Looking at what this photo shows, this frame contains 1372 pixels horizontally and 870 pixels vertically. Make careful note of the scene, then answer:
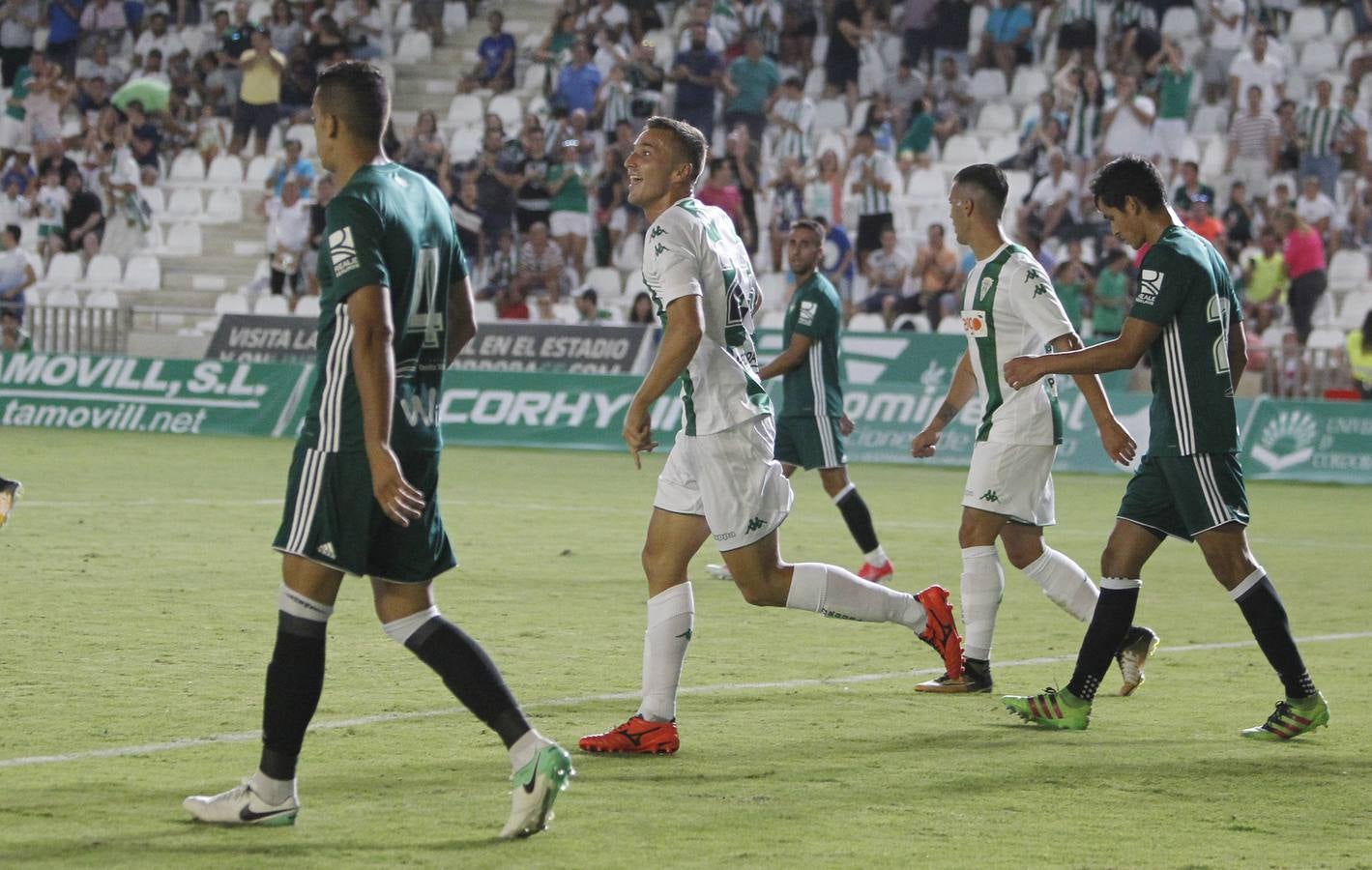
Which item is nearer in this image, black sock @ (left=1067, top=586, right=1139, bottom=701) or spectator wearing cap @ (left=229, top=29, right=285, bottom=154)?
black sock @ (left=1067, top=586, right=1139, bottom=701)

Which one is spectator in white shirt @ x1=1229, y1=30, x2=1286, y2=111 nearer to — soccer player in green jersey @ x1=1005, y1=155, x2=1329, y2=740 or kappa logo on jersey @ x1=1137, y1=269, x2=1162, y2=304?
soccer player in green jersey @ x1=1005, y1=155, x2=1329, y2=740

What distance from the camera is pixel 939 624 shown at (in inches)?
305

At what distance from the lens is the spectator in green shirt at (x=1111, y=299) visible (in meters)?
22.8

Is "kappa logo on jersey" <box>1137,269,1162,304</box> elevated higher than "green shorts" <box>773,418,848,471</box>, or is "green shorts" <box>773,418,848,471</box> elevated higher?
"kappa logo on jersey" <box>1137,269,1162,304</box>

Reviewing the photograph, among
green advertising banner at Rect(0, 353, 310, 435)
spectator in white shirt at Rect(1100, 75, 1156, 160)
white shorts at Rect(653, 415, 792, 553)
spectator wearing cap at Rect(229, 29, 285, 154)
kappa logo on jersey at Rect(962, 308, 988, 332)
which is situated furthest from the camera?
spectator wearing cap at Rect(229, 29, 285, 154)

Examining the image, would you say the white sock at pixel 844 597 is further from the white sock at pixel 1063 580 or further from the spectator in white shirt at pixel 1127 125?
the spectator in white shirt at pixel 1127 125

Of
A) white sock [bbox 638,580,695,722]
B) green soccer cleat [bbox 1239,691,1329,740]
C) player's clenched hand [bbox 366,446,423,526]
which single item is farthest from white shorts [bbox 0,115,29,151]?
player's clenched hand [bbox 366,446,423,526]

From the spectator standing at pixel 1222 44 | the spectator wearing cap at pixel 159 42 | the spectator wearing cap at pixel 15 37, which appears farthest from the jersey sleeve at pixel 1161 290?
the spectator wearing cap at pixel 15 37

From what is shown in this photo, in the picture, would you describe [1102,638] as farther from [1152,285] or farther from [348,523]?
[348,523]

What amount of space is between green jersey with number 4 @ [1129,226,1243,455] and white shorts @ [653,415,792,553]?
145 cm

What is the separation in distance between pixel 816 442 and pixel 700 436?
578 cm

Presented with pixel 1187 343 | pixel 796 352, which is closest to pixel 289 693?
pixel 1187 343

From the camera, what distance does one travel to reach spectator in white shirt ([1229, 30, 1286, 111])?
25391mm

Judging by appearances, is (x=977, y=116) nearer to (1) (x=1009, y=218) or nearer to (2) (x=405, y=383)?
(1) (x=1009, y=218)
